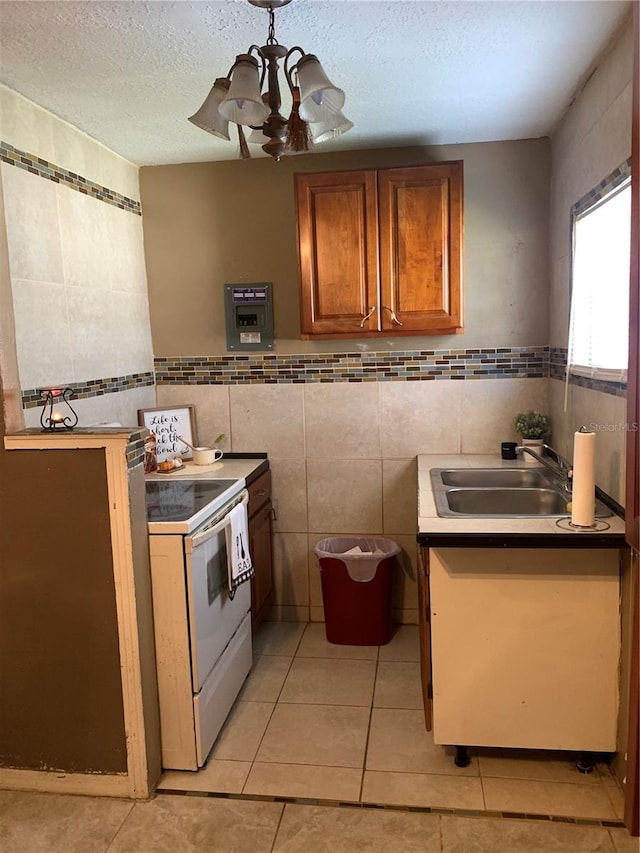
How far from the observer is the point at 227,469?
3105 millimetres

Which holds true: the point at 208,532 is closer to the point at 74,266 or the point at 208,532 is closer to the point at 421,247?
the point at 74,266

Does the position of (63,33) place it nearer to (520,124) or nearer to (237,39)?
(237,39)

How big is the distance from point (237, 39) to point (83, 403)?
149 cm

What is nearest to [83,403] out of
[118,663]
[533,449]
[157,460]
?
[157,460]

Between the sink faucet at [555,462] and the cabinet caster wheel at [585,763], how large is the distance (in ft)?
2.98

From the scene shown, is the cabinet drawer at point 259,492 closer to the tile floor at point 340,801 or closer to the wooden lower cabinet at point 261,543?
the wooden lower cabinet at point 261,543

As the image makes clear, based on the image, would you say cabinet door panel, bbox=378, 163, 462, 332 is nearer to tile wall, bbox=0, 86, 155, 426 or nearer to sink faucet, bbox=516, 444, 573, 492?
sink faucet, bbox=516, 444, 573, 492

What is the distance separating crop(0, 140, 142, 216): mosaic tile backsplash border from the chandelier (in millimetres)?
842

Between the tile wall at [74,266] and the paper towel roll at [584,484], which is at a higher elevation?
the tile wall at [74,266]

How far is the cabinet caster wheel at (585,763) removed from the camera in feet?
7.24

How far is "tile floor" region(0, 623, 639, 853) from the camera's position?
196 centimetres

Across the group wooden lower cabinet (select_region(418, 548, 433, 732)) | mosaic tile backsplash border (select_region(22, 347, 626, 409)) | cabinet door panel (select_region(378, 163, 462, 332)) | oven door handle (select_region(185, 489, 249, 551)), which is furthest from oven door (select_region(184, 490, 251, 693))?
cabinet door panel (select_region(378, 163, 462, 332))

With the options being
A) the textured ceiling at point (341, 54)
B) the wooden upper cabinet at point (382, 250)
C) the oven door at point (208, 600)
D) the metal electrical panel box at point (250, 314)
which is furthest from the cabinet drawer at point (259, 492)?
the textured ceiling at point (341, 54)

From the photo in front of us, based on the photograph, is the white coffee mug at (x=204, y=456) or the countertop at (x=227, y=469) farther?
the white coffee mug at (x=204, y=456)
